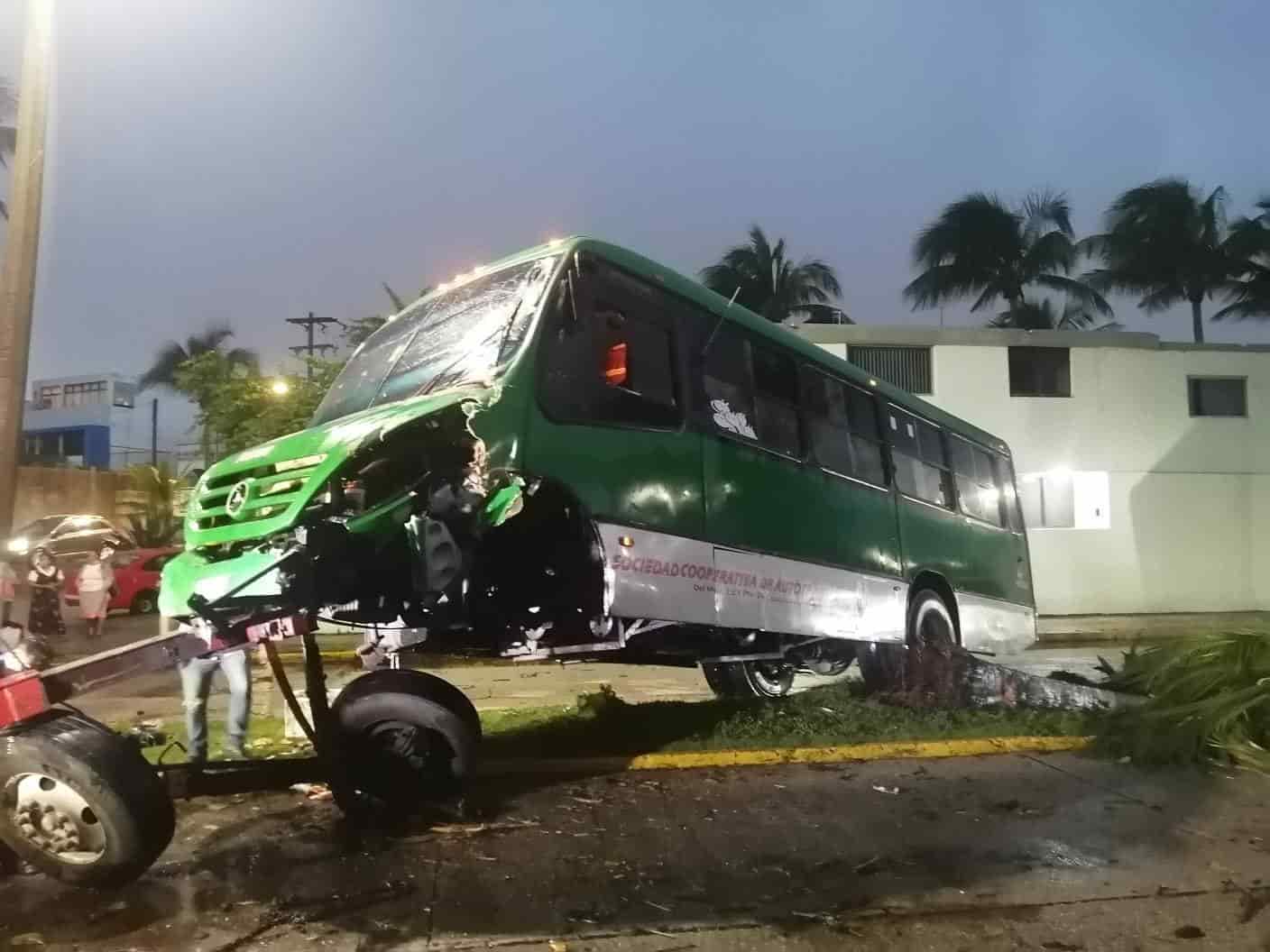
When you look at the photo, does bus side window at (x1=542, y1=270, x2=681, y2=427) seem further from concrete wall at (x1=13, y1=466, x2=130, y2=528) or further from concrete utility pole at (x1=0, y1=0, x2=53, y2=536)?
concrete wall at (x1=13, y1=466, x2=130, y2=528)

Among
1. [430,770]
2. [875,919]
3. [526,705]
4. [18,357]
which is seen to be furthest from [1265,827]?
[18,357]

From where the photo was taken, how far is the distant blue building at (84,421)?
47000 mm

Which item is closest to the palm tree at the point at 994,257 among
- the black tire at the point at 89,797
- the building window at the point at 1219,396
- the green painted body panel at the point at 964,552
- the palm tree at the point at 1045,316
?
the palm tree at the point at 1045,316

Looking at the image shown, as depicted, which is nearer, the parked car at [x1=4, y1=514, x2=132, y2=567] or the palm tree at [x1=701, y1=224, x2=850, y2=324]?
the parked car at [x1=4, y1=514, x2=132, y2=567]

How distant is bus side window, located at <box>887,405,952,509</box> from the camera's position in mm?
9070

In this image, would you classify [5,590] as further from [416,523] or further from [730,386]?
[730,386]

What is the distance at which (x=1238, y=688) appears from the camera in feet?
21.3

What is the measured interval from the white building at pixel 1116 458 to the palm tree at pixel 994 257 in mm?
13092

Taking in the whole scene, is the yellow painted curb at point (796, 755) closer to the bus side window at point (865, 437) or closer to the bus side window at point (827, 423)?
the bus side window at point (827, 423)

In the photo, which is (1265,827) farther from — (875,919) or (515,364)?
(515,364)

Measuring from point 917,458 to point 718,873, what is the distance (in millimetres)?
5876

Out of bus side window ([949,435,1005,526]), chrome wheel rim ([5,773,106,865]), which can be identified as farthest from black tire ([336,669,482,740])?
bus side window ([949,435,1005,526])

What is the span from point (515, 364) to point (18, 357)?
417 cm

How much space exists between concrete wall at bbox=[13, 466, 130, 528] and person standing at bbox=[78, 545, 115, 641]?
1105 cm
